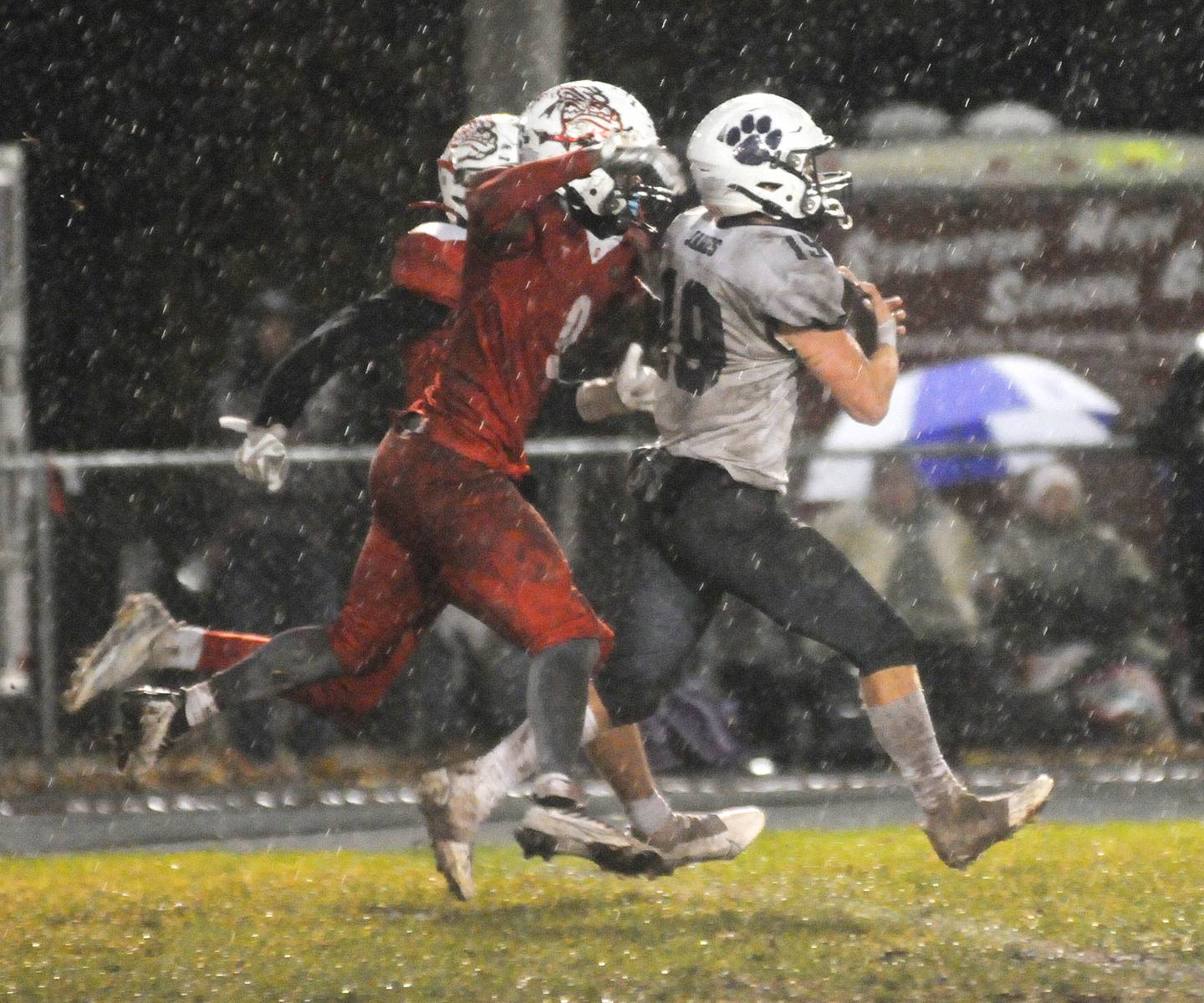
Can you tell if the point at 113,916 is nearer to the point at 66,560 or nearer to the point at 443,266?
the point at 443,266

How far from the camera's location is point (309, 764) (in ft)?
34.0

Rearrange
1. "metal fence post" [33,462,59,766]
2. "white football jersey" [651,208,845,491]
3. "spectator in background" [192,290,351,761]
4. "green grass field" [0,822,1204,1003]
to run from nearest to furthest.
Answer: "green grass field" [0,822,1204,1003] → "white football jersey" [651,208,845,491] → "spectator in background" [192,290,351,761] → "metal fence post" [33,462,59,766]

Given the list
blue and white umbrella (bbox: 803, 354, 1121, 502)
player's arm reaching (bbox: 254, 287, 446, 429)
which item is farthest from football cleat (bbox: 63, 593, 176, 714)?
blue and white umbrella (bbox: 803, 354, 1121, 502)

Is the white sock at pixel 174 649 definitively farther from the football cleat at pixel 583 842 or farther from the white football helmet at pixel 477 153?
the white football helmet at pixel 477 153

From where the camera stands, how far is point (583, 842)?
7.29m

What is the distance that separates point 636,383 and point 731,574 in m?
0.60

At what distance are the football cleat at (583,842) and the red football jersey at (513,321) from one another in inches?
36.4

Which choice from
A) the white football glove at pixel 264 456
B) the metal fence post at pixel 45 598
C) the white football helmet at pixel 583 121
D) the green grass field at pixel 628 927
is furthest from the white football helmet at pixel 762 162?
the metal fence post at pixel 45 598

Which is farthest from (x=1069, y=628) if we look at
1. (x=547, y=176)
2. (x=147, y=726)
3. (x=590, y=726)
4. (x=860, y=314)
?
(x=547, y=176)

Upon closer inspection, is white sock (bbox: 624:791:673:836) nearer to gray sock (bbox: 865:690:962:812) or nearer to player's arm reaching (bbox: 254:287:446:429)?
gray sock (bbox: 865:690:962:812)

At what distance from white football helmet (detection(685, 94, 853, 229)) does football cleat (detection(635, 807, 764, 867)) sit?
173cm

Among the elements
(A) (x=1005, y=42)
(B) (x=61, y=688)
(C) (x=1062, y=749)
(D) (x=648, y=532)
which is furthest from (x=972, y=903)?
(A) (x=1005, y=42)

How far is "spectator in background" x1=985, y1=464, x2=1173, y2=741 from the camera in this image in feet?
34.6

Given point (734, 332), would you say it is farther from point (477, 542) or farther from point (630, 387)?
point (477, 542)
